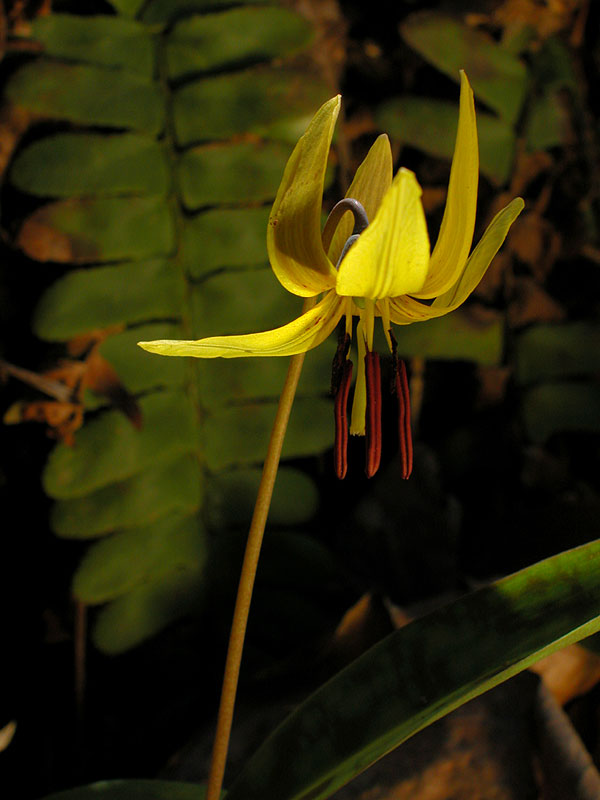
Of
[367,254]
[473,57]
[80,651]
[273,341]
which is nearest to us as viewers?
[367,254]

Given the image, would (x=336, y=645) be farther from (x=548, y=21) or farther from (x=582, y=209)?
(x=548, y=21)

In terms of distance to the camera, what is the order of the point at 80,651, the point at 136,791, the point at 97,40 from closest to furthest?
the point at 136,791
the point at 97,40
the point at 80,651

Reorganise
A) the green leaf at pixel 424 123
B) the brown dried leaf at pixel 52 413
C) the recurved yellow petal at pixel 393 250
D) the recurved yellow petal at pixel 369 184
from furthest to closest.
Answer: the green leaf at pixel 424 123, the brown dried leaf at pixel 52 413, the recurved yellow petal at pixel 369 184, the recurved yellow petal at pixel 393 250

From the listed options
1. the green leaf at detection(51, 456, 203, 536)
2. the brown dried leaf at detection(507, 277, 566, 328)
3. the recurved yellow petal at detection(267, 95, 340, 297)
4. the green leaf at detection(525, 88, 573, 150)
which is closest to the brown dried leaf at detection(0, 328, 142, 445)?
the green leaf at detection(51, 456, 203, 536)

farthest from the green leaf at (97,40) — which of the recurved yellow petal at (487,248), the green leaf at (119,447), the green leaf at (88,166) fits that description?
the recurved yellow petal at (487,248)

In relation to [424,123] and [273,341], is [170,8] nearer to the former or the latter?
[424,123]

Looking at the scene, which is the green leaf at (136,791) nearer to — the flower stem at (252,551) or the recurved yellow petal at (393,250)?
the flower stem at (252,551)

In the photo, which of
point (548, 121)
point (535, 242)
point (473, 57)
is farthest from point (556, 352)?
point (473, 57)
